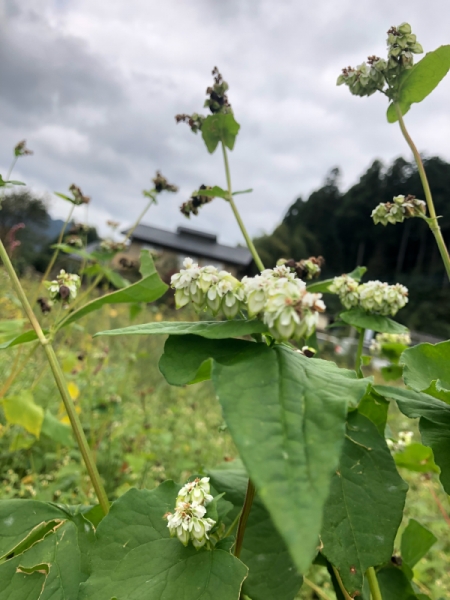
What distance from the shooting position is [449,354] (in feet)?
3.04

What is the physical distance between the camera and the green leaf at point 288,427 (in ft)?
1.36

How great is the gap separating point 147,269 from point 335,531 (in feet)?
2.45

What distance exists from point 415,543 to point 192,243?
3439 cm

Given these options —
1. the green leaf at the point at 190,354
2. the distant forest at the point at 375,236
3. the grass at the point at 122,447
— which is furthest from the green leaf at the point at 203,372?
the distant forest at the point at 375,236

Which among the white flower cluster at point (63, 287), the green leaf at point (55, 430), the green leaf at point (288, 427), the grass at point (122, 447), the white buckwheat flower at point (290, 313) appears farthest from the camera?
the grass at point (122, 447)

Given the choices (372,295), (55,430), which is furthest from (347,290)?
(55,430)

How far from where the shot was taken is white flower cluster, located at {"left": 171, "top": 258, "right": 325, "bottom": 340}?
0.60 metres

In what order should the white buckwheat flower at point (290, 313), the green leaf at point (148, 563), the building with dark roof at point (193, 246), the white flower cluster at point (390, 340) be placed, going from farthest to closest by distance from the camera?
the building with dark roof at point (193, 246)
the white flower cluster at point (390, 340)
the green leaf at point (148, 563)
the white buckwheat flower at point (290, 313)

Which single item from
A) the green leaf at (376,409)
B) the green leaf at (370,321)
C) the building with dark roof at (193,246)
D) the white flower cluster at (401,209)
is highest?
the building with dark roof at (193,246)

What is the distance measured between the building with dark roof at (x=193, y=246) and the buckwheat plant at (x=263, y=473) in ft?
96.5

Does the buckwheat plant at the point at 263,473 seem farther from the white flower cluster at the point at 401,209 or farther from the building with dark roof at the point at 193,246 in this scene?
the building with dark roof at the point at 193,246

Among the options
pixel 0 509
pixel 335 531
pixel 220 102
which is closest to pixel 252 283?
pixel 335 531

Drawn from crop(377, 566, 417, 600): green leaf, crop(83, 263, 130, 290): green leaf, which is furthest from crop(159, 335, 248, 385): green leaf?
crop(83, 263, 130, 290): green leaf

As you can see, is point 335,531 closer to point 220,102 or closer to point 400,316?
point 220,102
